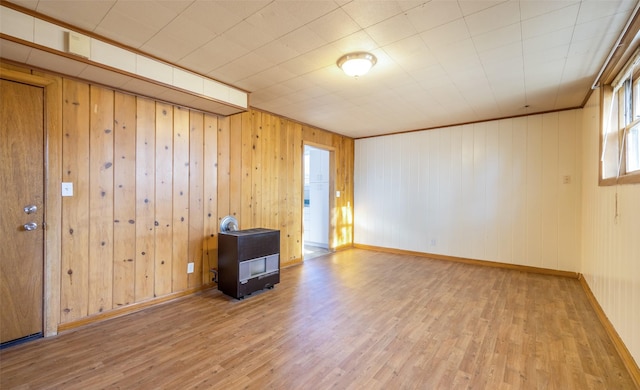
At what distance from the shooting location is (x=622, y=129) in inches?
99.7

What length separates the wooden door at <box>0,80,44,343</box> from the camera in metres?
2.18

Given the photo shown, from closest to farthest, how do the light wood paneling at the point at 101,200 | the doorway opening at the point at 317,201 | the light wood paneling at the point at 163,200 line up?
1. the light wood paneling at the point at 101,200
2. the light wood paneling at the point at 163,200
3. the doorway opening at the point at 317,201

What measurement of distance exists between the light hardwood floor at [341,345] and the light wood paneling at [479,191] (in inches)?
43.1

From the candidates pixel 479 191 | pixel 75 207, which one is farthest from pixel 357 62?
pixel 479 191

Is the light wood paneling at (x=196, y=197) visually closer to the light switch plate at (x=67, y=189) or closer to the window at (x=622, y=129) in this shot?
the light switch plate at (x=67, y=189)

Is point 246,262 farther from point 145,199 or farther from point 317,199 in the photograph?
point 317,199

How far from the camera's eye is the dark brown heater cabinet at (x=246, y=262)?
314 cm

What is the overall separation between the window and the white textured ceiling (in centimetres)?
29

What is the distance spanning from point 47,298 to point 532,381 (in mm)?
3791

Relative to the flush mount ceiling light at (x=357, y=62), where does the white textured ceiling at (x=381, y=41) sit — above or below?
above

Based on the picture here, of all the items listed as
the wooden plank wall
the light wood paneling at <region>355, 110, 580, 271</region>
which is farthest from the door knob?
the light wood paneling at <region>355, 110, 580, 271</region>

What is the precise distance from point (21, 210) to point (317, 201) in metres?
4.76

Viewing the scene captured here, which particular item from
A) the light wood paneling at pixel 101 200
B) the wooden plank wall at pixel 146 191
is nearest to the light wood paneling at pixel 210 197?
the wooden plank wall at pixel 146 191

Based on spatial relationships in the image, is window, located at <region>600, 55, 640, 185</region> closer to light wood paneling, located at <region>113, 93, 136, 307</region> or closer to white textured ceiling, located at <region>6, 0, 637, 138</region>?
white textured ceiling, located at <region>6, 0, 637, 138</region>
